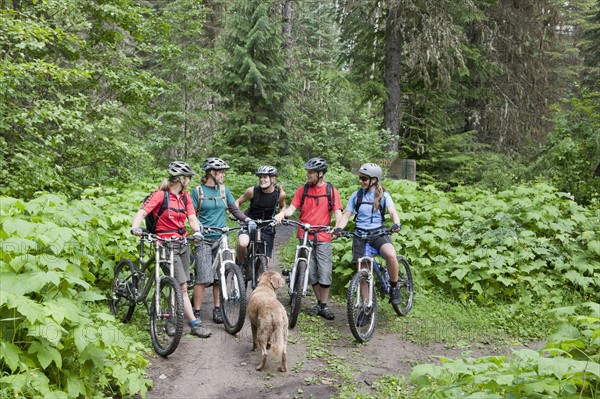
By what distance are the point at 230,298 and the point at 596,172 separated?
33.5 ft

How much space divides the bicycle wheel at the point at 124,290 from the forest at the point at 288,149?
0.28 m

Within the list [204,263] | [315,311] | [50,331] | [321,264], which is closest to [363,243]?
[321,264]

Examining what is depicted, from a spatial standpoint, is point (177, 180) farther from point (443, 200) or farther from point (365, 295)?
point (443, 200)

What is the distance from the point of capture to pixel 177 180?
6.20 m

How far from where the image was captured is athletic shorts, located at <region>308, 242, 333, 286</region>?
743 centimetres

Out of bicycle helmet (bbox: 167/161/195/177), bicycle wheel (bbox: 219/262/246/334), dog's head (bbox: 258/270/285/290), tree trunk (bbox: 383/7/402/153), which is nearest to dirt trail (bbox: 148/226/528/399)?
bicycle wheel (bbox: 219/262/246/334)

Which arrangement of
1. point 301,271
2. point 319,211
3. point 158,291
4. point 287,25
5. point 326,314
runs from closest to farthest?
point 158,291
point 301,271
point 319,211
point 326,314
point 287,25

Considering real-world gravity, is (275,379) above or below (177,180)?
below

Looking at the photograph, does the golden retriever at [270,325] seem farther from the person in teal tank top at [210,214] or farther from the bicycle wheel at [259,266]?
the bicycle wheel at [259,266]

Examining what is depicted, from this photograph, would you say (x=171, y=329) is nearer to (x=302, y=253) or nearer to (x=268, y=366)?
(x=268, y=366)

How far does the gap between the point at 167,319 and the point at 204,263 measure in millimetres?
1013

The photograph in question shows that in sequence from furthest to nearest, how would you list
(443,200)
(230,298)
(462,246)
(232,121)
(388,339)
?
(232,121), (443,200), (462,246), (388,339), (230,298)

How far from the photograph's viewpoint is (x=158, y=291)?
5879 millimetres

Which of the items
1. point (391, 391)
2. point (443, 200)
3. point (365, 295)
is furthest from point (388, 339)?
point (443, 200)
